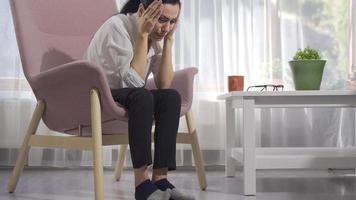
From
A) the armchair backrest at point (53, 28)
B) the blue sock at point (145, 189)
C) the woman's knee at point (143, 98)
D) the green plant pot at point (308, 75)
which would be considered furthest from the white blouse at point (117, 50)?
the green plant pot at point (308, 75)

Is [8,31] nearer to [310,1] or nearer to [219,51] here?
[219,51]

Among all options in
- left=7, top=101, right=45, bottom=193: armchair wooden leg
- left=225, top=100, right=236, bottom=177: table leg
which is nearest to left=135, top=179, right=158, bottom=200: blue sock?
left=7, top=101, right=45, bottom=193: armchair wooden leg

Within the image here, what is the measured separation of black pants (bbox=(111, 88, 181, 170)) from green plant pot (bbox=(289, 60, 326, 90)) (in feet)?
2.17

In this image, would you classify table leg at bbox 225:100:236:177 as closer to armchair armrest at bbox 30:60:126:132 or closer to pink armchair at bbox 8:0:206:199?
pink armchair at bbox 8:0:206:199

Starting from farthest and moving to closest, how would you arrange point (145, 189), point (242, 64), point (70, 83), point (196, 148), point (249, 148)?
point (242, 64) → point (196, 148) → point (249, 148) → point (70, 83) → point (145, 189)

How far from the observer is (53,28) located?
2.05 meters

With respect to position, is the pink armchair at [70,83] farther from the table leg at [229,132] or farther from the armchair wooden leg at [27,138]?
the table leg at [229,132]

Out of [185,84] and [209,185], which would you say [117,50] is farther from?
[209,185]

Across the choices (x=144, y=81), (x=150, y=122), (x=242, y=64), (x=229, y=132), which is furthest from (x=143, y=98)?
(x=242, y=64)

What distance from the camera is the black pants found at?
5.06 ft

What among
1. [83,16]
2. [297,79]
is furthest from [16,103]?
[297,79]

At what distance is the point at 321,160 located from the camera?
201cm

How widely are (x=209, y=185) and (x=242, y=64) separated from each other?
849 millimetres

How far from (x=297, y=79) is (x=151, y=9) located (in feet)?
2.40
